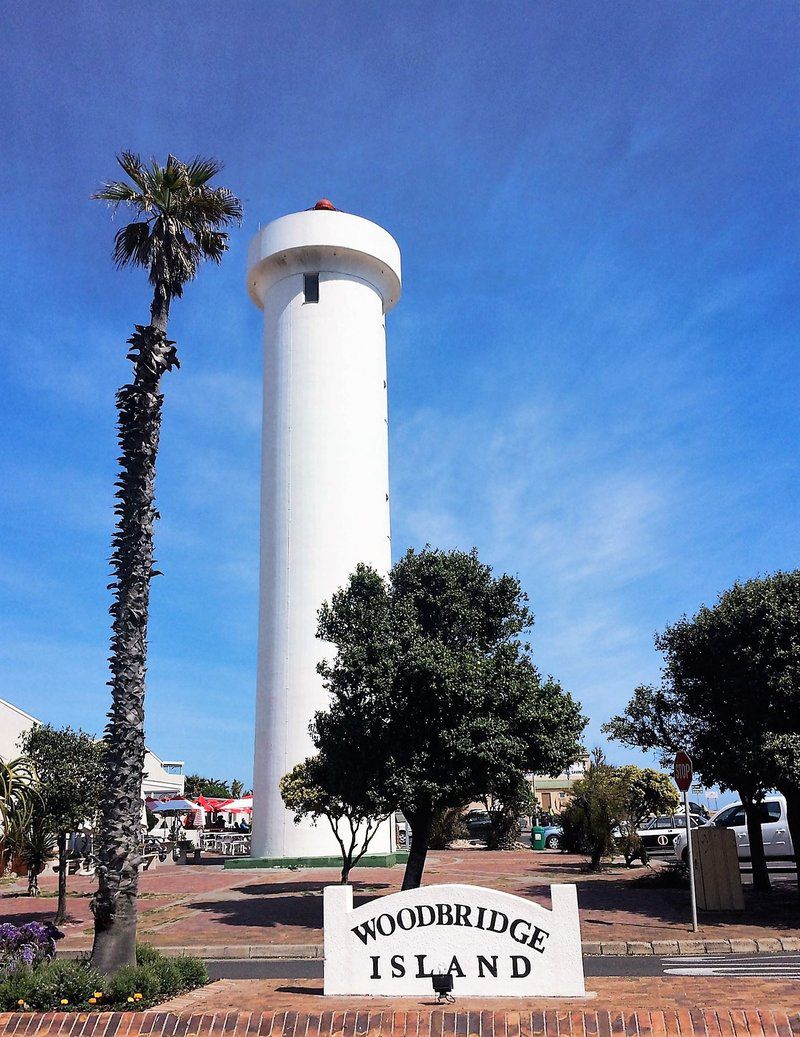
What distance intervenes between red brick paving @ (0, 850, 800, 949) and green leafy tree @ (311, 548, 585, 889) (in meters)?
3.06

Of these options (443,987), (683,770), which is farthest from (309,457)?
(443,987)

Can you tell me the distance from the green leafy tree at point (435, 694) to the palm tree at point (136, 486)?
22.4 ft

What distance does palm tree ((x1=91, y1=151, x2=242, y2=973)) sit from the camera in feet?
34.3

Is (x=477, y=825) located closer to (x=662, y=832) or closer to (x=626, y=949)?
(x=662, y=832)

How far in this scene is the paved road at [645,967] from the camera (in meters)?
12.0

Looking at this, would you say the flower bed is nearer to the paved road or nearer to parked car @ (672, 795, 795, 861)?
the paved road

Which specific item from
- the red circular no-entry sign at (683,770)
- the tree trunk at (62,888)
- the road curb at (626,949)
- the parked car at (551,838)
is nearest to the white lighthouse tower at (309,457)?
the parked car at (551,838)

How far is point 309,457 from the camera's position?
3581 cm

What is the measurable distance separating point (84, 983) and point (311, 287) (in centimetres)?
3261

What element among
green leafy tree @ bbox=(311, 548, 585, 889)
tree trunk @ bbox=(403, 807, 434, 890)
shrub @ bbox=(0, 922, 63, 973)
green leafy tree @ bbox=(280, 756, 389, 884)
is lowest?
shrub @ bbox=(0, 922, 63, 973)

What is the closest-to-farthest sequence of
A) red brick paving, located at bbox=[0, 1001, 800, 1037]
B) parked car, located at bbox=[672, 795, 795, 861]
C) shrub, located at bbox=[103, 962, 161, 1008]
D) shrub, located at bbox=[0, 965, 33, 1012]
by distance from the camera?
1. red brick paving, located at bbox=[0, 1001, 800, 1037]
2. shrub, located at bbox=[0, 965, 33, 1012]
3. shrub, located at bbox=[103, 962, 161, 1008]
4. parked car, located at bbox=[672, 795, 795, 861]

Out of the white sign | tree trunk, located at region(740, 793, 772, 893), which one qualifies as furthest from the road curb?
tree trunk, located at region(740, 793, 772, 893)

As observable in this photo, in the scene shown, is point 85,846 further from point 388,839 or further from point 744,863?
point 744,863

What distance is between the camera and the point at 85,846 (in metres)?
28.3
